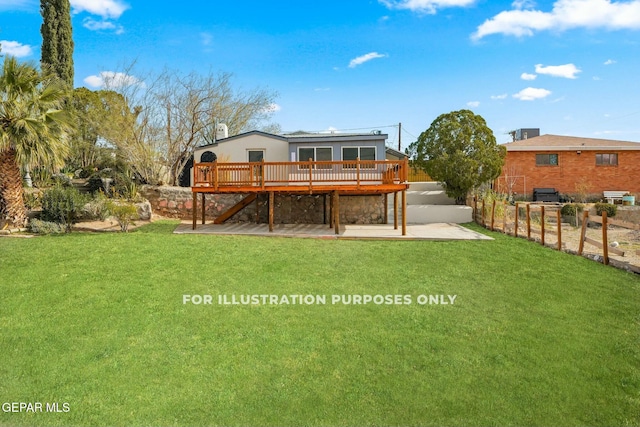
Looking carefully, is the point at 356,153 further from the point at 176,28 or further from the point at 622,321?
the point at 622,321

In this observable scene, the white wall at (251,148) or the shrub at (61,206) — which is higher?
the white wall at (251,148)

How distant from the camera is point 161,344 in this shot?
463 cm

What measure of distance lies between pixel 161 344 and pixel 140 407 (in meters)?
1.17

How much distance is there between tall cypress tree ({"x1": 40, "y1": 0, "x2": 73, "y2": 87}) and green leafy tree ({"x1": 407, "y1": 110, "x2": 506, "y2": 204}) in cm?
1911

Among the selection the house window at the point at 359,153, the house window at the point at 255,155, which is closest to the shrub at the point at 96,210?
the house window at the point at 255,155

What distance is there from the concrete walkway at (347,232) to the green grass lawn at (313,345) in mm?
3515

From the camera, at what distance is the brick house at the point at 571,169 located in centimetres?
2280

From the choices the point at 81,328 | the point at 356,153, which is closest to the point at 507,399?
the point at 81,328

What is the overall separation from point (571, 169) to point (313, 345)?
933 inches

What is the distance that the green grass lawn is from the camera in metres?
3.53

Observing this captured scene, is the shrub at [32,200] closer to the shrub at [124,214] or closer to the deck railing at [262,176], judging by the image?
the shrub at [124,214]

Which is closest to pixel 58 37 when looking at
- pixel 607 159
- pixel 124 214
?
pixel 124 214

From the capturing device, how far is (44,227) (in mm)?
11547

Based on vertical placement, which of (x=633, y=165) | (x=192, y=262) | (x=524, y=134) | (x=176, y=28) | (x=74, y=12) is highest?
(x=74, y=12)
